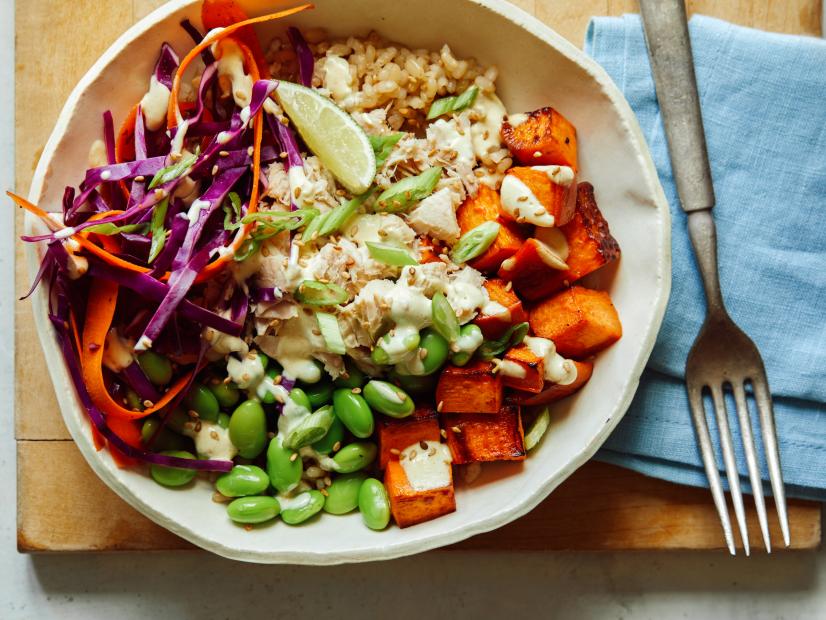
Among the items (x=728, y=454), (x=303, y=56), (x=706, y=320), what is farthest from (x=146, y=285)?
(x=728, y=454)

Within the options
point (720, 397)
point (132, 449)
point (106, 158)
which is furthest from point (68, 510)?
point (720, 397)

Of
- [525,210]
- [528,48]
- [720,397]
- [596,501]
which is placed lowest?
[596,501]

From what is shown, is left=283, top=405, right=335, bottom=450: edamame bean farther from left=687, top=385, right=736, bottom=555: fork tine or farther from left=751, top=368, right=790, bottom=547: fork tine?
left=751, top=368, right=790, bottom=547: fork tine

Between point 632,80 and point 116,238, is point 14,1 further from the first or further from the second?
point 632,80

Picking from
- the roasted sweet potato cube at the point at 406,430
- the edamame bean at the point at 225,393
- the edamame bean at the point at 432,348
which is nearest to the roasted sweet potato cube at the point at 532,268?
the edamame bean at the point at 432,348

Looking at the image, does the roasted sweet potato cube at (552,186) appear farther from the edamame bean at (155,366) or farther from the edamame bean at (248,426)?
the edamame bean at (155,366)
